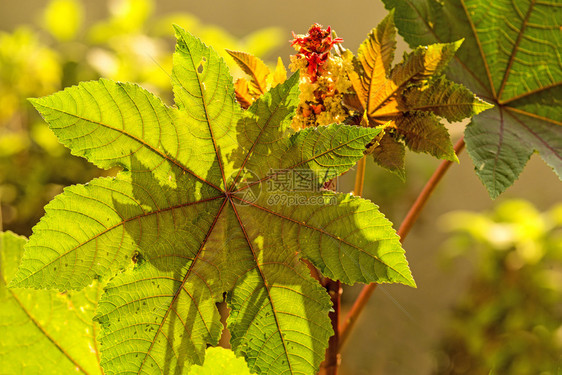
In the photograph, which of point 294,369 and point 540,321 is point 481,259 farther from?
point 294,369

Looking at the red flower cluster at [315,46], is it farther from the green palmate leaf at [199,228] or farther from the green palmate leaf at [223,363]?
the green palmate leaf at [223,363]

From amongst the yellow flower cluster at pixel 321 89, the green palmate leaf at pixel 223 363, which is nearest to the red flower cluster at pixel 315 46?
the yellow flower cluster at pixel 321 89

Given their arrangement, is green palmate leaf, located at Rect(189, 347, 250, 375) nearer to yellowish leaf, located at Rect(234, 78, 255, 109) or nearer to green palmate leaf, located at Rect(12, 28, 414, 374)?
green palmate leaf, located at Rect(12, 28, 414, 374)

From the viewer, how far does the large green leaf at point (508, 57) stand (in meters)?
0.45

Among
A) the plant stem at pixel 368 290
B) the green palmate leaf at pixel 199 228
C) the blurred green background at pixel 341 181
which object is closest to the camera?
the green palmate leaf at pixel 199 228

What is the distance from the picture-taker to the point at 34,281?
32 cm

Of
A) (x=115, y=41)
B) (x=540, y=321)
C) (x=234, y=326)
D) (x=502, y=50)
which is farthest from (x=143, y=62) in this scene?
(x=540, y=321)

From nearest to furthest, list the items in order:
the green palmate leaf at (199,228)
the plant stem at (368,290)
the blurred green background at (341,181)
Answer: the green palmate leaf at (199,228) → the plant stem at (368,290) → the blurred green background at (341,181)

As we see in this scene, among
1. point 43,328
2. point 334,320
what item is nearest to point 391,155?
point 334,320

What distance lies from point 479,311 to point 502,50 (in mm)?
1662

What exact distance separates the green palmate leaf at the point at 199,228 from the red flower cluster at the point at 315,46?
1.2 inches

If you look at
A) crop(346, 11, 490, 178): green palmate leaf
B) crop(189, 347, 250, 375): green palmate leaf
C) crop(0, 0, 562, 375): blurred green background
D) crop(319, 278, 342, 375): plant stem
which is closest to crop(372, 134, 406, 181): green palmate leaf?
crop(346, 11, 490, 178): green palmate leaf

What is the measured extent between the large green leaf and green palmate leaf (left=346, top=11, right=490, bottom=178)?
0.06 meters

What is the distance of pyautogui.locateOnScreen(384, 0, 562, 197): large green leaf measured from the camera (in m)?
0.45
